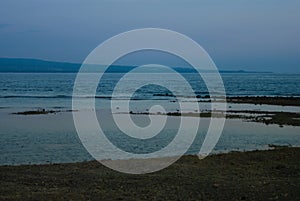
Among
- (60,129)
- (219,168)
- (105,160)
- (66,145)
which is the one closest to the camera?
(219,168)

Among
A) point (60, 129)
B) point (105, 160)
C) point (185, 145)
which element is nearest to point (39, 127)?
point (60, 129)

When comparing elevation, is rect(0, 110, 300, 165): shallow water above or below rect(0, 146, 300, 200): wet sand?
below

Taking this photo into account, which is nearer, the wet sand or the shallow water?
the wet sand

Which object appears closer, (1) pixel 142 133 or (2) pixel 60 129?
(1) pixel 142 133

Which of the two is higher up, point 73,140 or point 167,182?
point 167,182

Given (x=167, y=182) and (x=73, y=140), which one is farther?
(x=73, y=140)

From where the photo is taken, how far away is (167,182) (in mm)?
13594

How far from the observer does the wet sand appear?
11.8 metres

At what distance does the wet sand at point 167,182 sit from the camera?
1179cm

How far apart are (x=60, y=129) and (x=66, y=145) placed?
8.16 m

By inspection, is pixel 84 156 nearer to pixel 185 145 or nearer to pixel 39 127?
pixel 185 145

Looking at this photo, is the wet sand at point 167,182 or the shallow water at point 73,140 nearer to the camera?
the wet sand at point 167,182

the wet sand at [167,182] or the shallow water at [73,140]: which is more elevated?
the wet sand at [167,182]

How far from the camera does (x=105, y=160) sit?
61.6 ft
